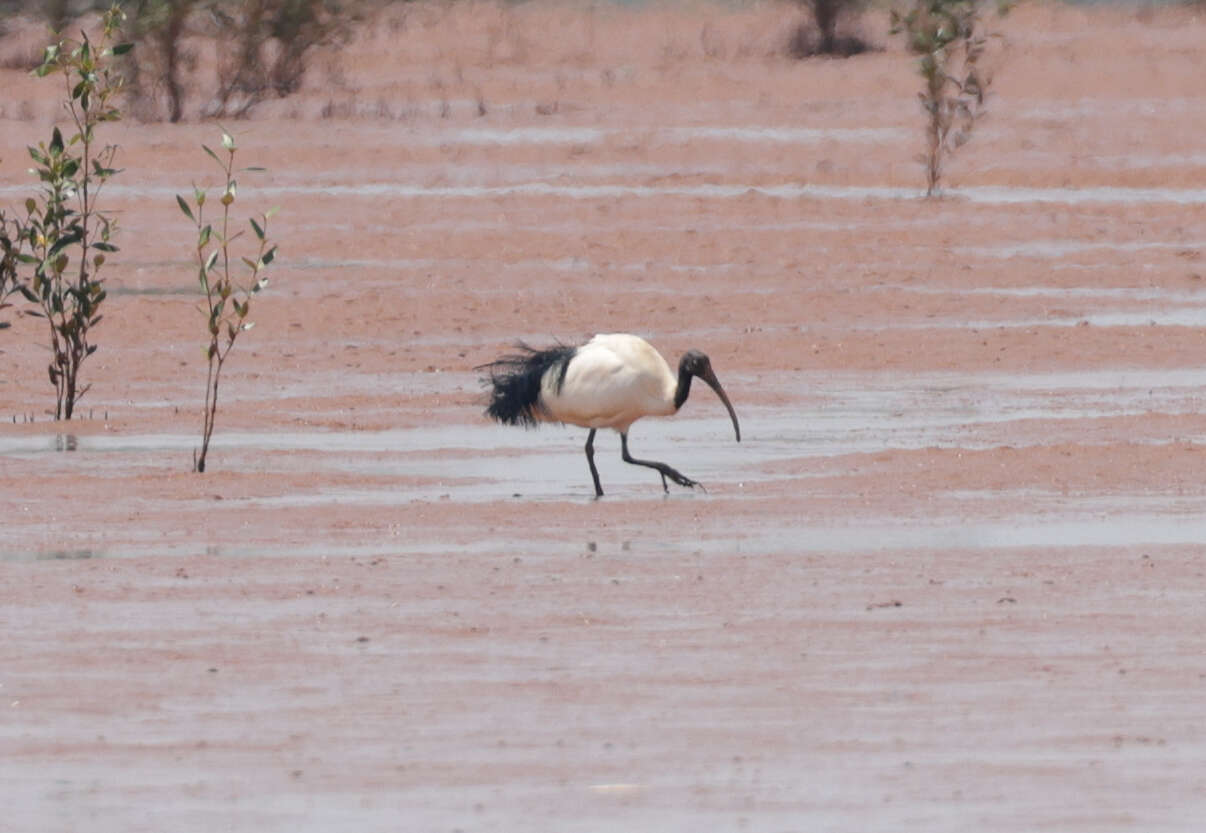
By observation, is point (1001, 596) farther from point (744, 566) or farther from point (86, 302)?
point (86, 302)

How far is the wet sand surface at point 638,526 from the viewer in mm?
6668

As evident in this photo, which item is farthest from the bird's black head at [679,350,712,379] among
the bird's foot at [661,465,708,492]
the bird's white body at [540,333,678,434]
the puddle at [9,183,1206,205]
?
the puddle at [9,183,1206,205]

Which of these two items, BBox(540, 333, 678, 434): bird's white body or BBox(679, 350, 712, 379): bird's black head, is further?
BBox(679, 350, 712, 379): bird's black head

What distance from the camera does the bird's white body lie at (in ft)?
41.3

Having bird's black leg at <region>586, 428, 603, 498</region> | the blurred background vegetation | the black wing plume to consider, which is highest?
the black wing plume

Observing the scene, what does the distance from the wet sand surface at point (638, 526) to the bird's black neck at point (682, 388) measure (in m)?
0.34

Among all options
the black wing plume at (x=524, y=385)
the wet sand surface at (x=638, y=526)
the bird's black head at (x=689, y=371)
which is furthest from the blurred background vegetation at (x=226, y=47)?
the bird's black head at (x=689, y=371)

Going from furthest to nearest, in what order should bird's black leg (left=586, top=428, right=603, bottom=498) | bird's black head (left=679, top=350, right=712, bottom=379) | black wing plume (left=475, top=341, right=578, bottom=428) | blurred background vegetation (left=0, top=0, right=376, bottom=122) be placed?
blurred background vegetation (left=0, top=0, right=376, bottom=122) < bird's black head (left=679, top=350, right=712, bottom=379) < black wing plume (left=475, top=341, right=578, bottom=428) < bird's black leg (left=586, top=428, right=603, bottom=498)

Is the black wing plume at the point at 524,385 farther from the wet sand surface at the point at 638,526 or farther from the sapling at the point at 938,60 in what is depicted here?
the sapling at the point at 938,60

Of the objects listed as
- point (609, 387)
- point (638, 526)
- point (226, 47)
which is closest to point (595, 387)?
point (609, 387)

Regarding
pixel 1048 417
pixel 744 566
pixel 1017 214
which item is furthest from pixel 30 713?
pixel 1017 214

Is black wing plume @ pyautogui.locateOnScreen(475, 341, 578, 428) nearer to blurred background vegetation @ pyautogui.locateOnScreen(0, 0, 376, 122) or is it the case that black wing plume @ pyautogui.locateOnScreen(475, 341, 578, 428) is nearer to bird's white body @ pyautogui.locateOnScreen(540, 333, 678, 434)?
bird's white body @ pyautogui.locateOnScreen(540, 333, 678, 434)

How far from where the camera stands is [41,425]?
48.9 ft

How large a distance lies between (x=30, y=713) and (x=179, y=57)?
3124cm
